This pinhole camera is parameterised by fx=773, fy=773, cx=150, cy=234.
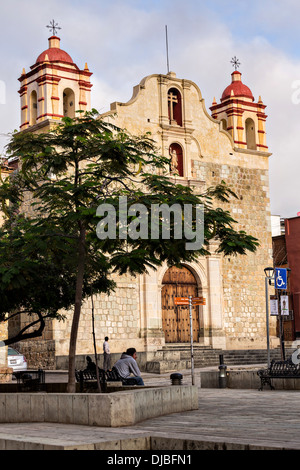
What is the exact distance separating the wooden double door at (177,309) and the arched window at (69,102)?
724cm

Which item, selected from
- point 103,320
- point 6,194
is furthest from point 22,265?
point 103,320

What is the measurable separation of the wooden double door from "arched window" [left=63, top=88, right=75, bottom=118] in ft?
23.7

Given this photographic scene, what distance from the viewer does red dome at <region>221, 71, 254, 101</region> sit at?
34.7 m

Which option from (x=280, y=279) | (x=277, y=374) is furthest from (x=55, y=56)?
(x=277, y=374)

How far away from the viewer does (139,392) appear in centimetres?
1086

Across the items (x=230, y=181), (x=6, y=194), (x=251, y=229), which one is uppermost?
(x=230, y=181)

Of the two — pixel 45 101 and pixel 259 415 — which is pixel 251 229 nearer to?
pixel 45 101

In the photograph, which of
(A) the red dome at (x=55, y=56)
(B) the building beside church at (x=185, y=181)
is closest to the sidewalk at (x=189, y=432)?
(B) the building beside church at (x=185, y=181)

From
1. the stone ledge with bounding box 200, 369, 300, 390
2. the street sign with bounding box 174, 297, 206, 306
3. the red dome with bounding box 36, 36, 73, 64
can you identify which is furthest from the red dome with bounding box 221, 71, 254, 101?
the stone ledge with bounding box 200, 369, 300, 390

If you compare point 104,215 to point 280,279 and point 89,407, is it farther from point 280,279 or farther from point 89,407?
point 280,279

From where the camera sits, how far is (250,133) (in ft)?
114

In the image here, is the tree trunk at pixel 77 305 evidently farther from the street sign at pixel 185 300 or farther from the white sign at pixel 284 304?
the white sign at pixel 284 304
